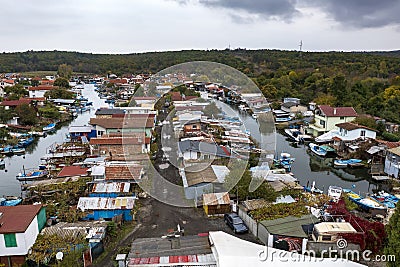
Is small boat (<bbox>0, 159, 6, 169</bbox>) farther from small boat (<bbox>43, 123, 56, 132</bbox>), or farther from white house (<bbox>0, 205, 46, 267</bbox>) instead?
white house (<bbox>0, 205, 46, 267</bbox>)

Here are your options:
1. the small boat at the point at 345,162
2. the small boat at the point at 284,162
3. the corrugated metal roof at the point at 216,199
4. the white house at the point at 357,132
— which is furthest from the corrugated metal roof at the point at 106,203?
the white house at the point at 357,132

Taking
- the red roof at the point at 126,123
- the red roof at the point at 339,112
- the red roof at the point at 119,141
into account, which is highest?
the red roof at the point at 339,112

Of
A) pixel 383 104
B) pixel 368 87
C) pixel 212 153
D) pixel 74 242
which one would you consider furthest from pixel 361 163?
pixel 368 87

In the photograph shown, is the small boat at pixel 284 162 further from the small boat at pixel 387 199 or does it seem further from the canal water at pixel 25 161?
the canal water at pixel 25 161

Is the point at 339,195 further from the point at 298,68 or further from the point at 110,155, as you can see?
the point at 298,68

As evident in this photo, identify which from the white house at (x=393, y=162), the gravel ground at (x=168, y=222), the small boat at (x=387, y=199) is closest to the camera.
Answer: the gravel ground at (x=168, y=222)

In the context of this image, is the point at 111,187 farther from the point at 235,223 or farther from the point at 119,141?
the point at 119,141
